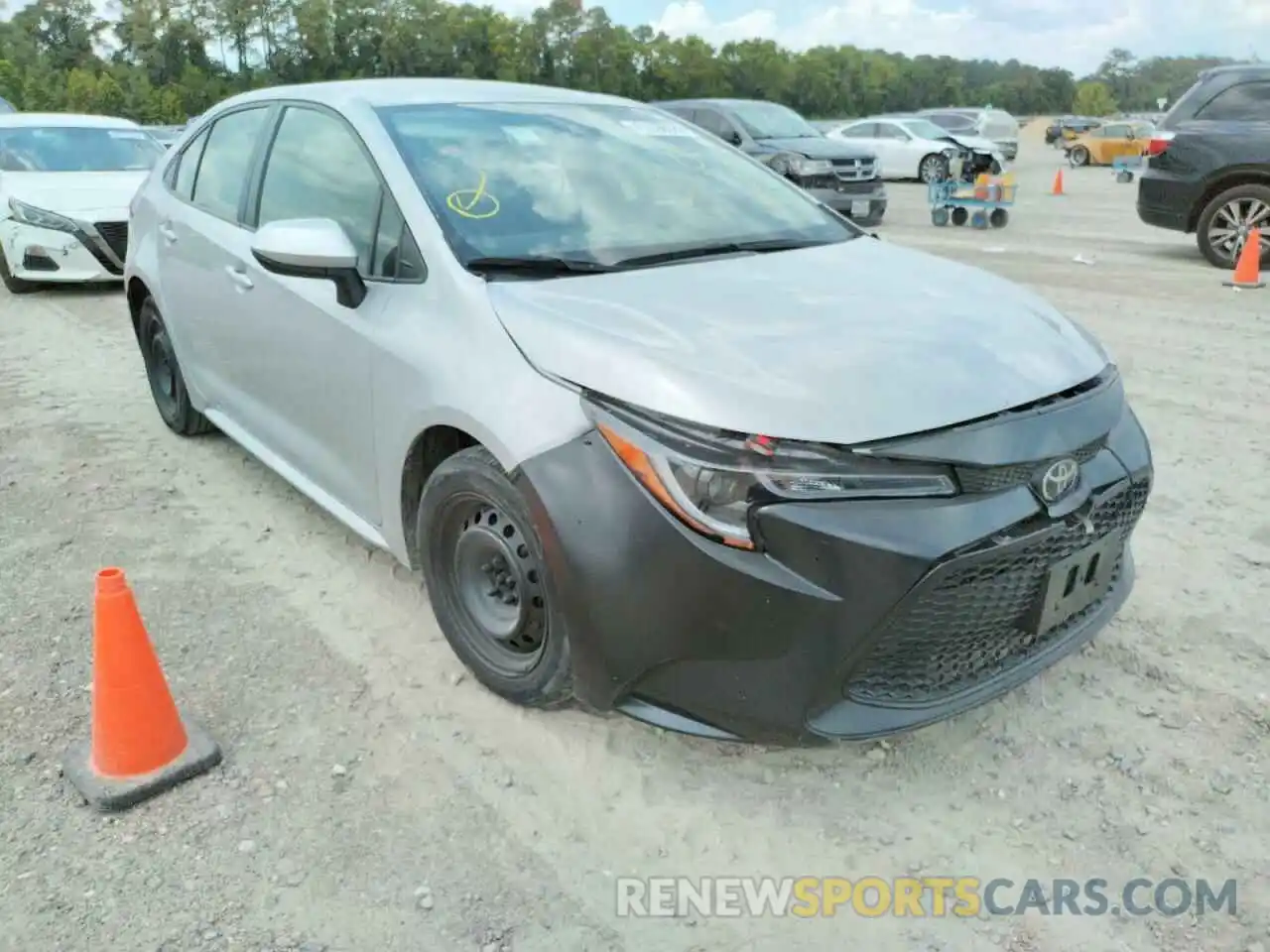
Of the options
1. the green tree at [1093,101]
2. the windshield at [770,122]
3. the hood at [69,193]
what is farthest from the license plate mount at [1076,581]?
the green tree at [1093,101]

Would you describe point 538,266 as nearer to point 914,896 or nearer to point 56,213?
point 914,896

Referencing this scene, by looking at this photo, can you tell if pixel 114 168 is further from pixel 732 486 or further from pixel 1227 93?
pixel 1227 93

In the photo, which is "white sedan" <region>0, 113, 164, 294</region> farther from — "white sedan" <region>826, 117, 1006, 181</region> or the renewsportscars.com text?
"white sedan" <region>826, 117, 1006, 181</region>

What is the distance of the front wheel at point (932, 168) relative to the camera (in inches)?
830

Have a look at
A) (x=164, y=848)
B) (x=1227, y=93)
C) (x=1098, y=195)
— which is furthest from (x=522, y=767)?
(x=1098, y=195)

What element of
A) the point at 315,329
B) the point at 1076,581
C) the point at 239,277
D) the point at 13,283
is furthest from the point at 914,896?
the point at 13,283

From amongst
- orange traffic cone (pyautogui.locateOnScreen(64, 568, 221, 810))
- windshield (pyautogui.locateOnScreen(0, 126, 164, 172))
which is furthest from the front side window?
windshield (pyautogui.locateOnScreen(0, 126, 164, 172))

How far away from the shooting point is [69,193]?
8711mm

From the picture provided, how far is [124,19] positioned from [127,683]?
7969cm

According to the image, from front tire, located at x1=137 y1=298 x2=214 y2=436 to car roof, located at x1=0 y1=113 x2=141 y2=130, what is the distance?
604 centimetres

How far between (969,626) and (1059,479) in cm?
39

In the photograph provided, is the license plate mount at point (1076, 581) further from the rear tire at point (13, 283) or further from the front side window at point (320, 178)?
the rear tire at point (13, 283)

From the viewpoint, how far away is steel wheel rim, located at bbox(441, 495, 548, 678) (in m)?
2.57

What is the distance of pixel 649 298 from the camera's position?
2.61 m
